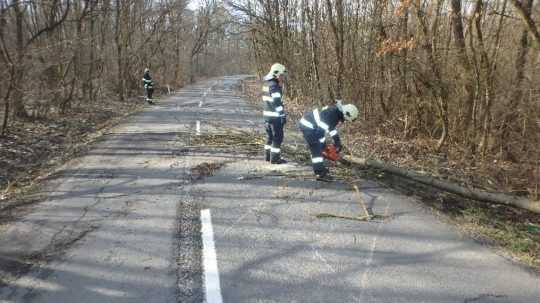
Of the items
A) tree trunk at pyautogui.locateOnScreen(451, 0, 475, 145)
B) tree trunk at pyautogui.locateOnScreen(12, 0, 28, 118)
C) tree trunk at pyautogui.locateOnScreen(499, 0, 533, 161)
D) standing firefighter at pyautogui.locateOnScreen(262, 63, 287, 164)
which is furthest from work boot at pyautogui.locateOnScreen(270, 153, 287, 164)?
tree trunk at pyautogui.locateOnScreen(12, 0, 28, 118)

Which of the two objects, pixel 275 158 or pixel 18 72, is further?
pixel 18 72

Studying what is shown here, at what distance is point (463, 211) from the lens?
5.76m

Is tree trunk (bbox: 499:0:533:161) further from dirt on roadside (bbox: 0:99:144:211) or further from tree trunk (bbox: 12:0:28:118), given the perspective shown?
tree trunk (bbox: 12:0:28:118)

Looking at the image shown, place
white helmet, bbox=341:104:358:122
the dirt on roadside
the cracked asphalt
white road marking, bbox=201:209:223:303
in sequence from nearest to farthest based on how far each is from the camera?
white road marking, bbox=201:209:223:303, the cracked asphalt, white helmet, bbox=341:104:358:122, the dirt on roadside

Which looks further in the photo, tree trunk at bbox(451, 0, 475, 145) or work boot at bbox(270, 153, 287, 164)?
tree trunk at bbox(451, 0, 475, 145)

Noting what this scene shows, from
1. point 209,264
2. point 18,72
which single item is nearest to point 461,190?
point 209,264

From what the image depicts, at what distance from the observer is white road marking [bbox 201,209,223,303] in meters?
3.46

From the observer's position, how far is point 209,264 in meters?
4.01

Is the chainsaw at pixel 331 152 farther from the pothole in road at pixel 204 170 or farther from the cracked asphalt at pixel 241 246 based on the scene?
the pothole in road at pixel 204 170

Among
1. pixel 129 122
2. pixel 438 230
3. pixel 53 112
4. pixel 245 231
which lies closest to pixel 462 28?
pixel 438 230

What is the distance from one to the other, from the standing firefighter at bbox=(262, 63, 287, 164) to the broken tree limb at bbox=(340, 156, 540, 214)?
1670mm

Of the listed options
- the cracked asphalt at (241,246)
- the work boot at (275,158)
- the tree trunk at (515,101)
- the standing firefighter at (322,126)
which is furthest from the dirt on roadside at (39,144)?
the tree trunk at (515,101)

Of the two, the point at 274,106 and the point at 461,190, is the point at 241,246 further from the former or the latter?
the point at 461,190

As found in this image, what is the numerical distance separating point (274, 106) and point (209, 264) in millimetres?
4206
